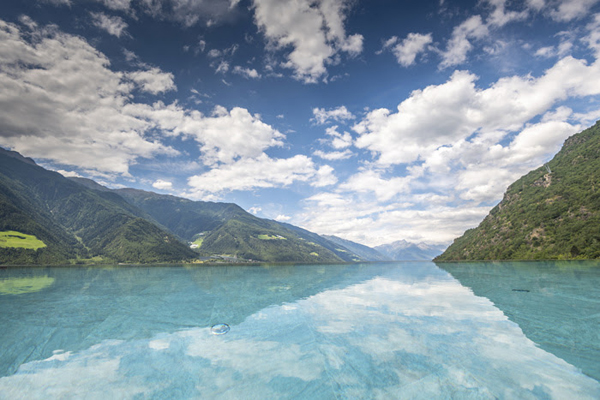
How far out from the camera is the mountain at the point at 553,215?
102 meters

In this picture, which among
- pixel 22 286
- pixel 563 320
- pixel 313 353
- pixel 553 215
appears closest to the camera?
pixel 313 353

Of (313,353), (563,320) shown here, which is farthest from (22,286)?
(563,320)

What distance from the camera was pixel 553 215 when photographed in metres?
121

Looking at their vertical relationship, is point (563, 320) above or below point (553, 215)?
below

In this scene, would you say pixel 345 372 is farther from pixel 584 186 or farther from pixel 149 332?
pixel 584 186

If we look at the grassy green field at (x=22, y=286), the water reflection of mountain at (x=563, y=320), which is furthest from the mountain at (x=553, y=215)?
the grassy green field at (x=22, y=286)

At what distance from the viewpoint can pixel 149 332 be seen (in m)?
19.8

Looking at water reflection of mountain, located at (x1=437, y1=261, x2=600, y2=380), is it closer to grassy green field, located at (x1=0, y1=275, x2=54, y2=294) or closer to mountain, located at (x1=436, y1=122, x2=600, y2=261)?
grassy green field, located at (x1=0, y1=275, x2=54, y2=294)

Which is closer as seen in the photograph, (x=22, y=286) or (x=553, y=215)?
(x=22, y=286)

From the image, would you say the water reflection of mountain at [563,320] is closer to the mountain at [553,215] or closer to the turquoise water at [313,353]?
the turquoise water at [313,353]

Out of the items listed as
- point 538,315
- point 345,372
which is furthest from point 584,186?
point 345,372

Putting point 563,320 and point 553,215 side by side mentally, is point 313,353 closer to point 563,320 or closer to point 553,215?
point 563,320

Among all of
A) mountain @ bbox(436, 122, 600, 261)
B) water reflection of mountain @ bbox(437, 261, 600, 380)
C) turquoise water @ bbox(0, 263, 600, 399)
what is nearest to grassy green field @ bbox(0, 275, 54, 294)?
turquoise water @ bbox(0, 263, 600, 399)

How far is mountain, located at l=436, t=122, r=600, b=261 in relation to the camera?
102 meters
